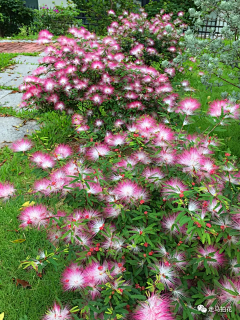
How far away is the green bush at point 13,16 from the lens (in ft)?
37.1

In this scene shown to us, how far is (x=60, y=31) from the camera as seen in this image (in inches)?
411

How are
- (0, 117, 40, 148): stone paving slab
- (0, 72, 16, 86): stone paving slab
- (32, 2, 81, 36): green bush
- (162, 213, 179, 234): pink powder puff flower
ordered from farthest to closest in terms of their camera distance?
(32, 2, 81, 36): green bush, (0, 72, 16, 86): stone paving slab, (0, 117, 40, 148): stone paving slab, (162, 213, 179, 234): pink powder puff flower

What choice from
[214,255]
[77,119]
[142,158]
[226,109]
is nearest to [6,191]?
[142,158]

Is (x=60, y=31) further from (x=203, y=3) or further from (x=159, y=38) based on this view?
(x=203, y=3)

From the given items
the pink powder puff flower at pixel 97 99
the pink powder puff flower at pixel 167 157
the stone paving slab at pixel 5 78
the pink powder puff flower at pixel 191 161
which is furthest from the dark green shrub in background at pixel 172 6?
the pink powder puff flower at pixel 191 161

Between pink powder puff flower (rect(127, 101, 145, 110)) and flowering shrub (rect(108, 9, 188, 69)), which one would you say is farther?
flowering shrub (rect(108, 9, 188, 69))

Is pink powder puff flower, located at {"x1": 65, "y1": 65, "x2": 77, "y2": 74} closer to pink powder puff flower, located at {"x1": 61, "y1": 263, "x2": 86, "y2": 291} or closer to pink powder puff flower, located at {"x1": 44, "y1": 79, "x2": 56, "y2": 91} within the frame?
pink powder puff flower, located at {"x1": 44, "y1": 79, "x2": 56, "y2": 91}

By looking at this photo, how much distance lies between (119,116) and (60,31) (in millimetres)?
9025

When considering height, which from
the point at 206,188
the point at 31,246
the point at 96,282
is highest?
the point at 206,188

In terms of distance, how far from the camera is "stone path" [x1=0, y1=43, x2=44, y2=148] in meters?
3.87

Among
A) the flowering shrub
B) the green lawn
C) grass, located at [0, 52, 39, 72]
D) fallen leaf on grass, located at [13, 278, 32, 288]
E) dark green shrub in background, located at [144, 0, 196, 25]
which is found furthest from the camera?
dark green shrub in background, located at [144, 0, 196, 25]

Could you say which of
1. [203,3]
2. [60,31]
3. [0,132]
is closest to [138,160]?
[203,3]

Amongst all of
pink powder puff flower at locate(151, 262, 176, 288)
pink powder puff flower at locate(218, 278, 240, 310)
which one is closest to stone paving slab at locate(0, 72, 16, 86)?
pink powder puff flower at locate(151, 262, 176, 288)

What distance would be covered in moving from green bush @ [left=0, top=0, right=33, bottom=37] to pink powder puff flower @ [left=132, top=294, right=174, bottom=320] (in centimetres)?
1332
